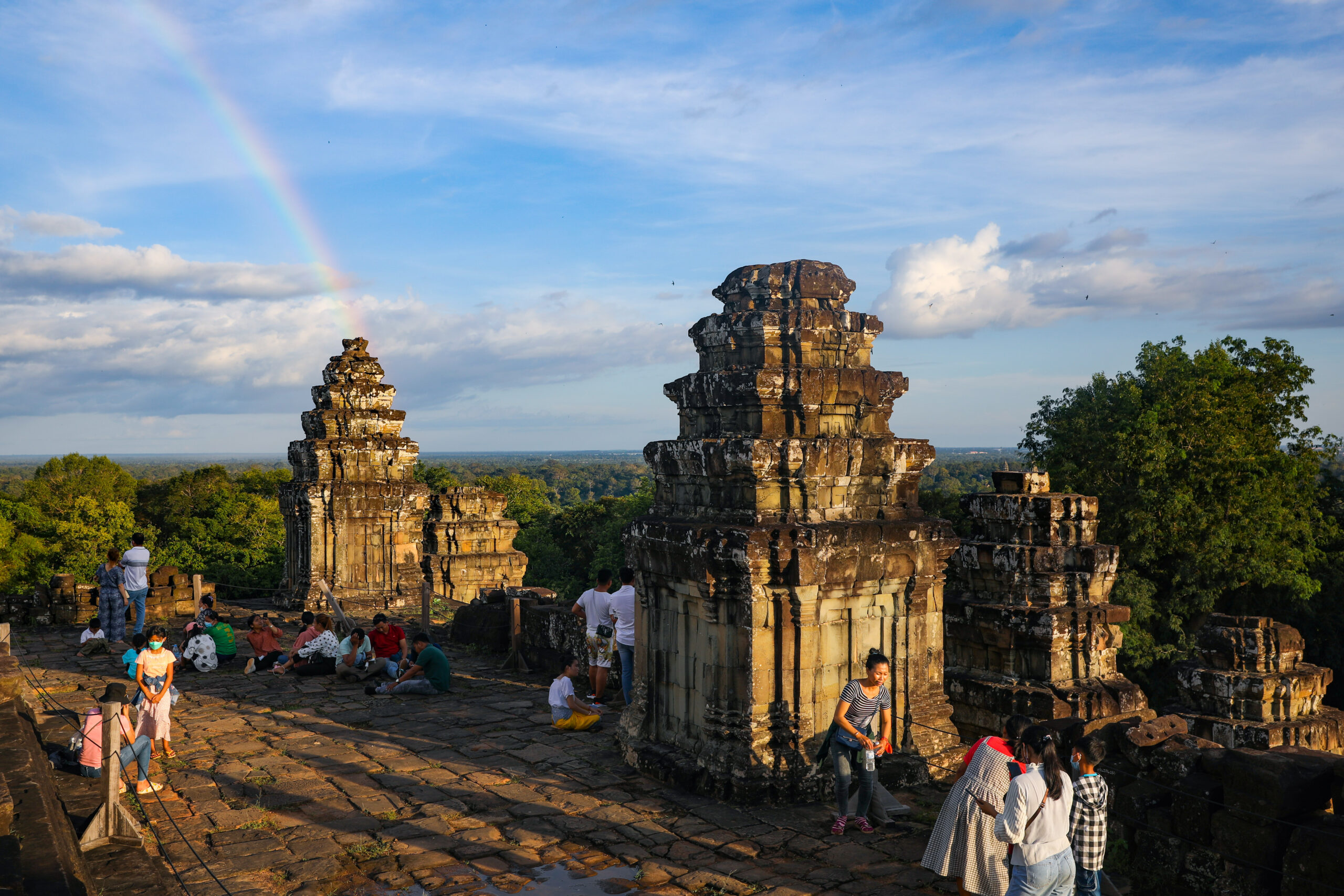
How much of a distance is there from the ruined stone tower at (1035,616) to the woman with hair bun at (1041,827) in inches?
209

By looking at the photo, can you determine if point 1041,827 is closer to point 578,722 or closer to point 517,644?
point 578,722

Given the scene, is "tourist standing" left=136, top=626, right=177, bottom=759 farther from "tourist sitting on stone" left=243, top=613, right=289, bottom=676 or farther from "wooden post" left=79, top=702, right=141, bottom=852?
"tourist sitting on stone" left=243, top=613, right=289, bottom=676

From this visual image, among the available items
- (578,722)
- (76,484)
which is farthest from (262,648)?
(76,484)

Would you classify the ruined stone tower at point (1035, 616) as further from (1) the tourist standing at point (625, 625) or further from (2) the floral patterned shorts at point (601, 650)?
(2) the floral patterned shorts at point (601, 650)

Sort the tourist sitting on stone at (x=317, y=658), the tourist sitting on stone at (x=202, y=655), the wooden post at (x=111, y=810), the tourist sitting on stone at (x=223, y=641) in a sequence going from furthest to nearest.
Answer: the tourist sitting on stone at (x=223, y=641) < the tourist sitting on stone at (x=202, y=655) < the tourist sitting on stone at (x=317, y=658) < the wooden post at (x=111, y=810)

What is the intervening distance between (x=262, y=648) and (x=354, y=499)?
4535mm

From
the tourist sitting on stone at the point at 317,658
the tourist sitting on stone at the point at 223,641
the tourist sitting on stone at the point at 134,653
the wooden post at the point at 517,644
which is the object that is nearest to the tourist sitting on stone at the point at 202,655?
the tourist sitting on stone at the point at 223,641

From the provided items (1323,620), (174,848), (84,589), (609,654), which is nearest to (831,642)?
(609,654)

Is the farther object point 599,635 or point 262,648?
point 262,648

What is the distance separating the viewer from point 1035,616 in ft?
31.8

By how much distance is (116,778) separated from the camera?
17.9ft

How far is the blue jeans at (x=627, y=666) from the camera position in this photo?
886 centimetres

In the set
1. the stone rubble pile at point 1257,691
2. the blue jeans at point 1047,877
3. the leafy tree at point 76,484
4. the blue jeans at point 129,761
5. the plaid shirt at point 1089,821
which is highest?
the leafy tree at point 76,484

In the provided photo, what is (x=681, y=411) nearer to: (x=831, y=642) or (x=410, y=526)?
(x=831, y=642)
